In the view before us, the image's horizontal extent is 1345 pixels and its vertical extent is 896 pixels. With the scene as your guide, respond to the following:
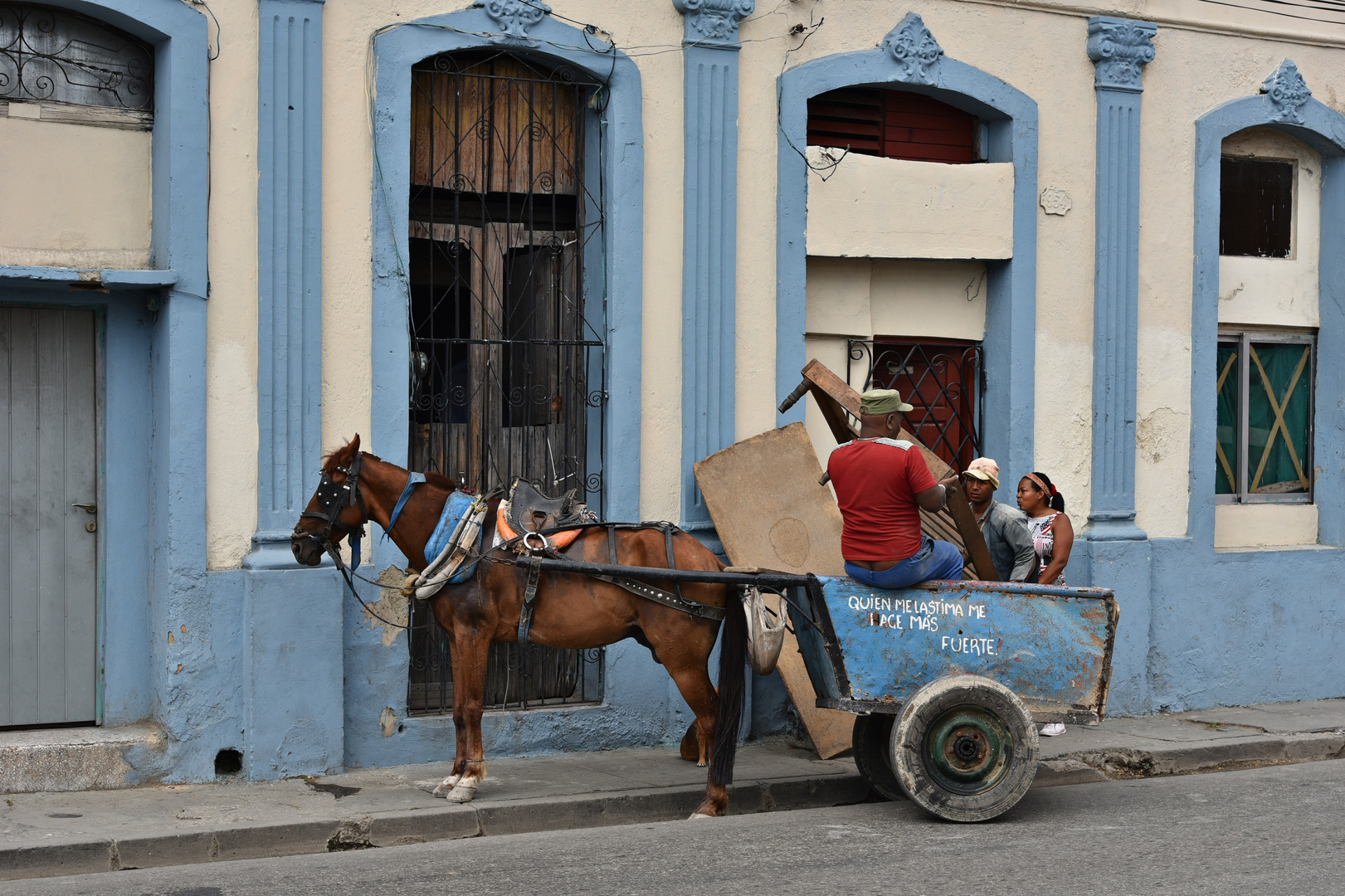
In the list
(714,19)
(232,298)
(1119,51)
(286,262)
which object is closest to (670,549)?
(286,262)

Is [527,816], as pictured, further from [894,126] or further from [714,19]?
[894,126]

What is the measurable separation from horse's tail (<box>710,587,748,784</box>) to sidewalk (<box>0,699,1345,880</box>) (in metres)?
0.49

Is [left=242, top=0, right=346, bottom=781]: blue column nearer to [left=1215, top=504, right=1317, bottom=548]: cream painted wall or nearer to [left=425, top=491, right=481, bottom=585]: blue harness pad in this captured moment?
[left=425, top=491, right=481, bottom=585]: blue harness pad

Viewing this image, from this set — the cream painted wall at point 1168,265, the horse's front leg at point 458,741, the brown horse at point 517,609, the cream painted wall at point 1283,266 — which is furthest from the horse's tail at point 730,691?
the cream painted wall at point 1283,266

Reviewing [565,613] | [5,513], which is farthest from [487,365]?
[5,513]

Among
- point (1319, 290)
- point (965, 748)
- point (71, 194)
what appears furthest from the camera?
point (1319, 290)

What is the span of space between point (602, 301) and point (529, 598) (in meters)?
2.38

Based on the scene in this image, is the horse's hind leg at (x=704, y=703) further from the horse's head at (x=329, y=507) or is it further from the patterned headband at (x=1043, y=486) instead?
the patterned headband at (x=1043, y=486)

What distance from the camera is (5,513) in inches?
303

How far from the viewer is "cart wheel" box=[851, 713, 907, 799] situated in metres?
7.43

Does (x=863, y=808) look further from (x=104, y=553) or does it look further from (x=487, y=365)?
(x=104, y=553)

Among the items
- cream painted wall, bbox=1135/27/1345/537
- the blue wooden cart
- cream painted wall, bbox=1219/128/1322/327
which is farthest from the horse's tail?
cream painted wall, bbox=1219/128/1322/327

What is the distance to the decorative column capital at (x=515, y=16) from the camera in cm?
838

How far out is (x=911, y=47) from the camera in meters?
9.44
